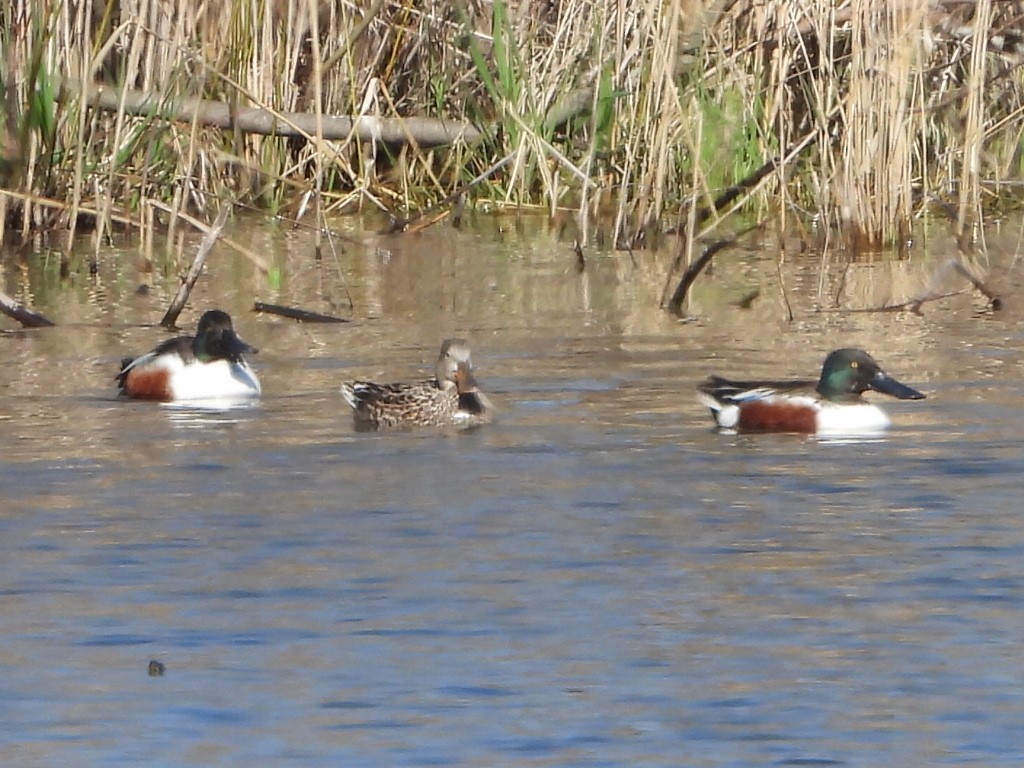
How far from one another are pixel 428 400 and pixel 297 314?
2122mm

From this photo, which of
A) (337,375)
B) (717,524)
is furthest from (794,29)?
(717,524)

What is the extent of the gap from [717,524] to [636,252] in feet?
20.2

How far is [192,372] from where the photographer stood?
8.42 m

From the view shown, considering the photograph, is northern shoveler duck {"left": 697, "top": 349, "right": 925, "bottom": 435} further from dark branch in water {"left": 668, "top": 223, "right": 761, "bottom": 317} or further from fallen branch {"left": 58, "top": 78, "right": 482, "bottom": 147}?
fallen branch {"left": 58, "top": 78, "right": 482, "bottom": 147}

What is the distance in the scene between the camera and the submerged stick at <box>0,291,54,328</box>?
9.52 metres

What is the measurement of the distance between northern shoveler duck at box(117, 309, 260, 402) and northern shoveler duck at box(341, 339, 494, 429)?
556 mm

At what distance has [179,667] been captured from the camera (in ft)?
15.8

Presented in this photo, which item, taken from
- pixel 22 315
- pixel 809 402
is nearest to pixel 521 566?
pixel 809 402

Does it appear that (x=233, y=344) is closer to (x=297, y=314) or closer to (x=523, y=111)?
(x=297, y=314)

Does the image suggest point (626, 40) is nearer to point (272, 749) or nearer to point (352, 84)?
point (352, 84)

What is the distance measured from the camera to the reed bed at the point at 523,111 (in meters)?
11.1

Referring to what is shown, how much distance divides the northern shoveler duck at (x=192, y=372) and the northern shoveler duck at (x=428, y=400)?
56 centimetres

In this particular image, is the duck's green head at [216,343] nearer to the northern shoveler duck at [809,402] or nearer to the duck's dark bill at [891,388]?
the northern shoveler duck at [809,402]

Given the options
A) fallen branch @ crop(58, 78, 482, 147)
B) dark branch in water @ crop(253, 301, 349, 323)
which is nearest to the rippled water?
dark branch in water @ crop(253, 301, 349, 323)
